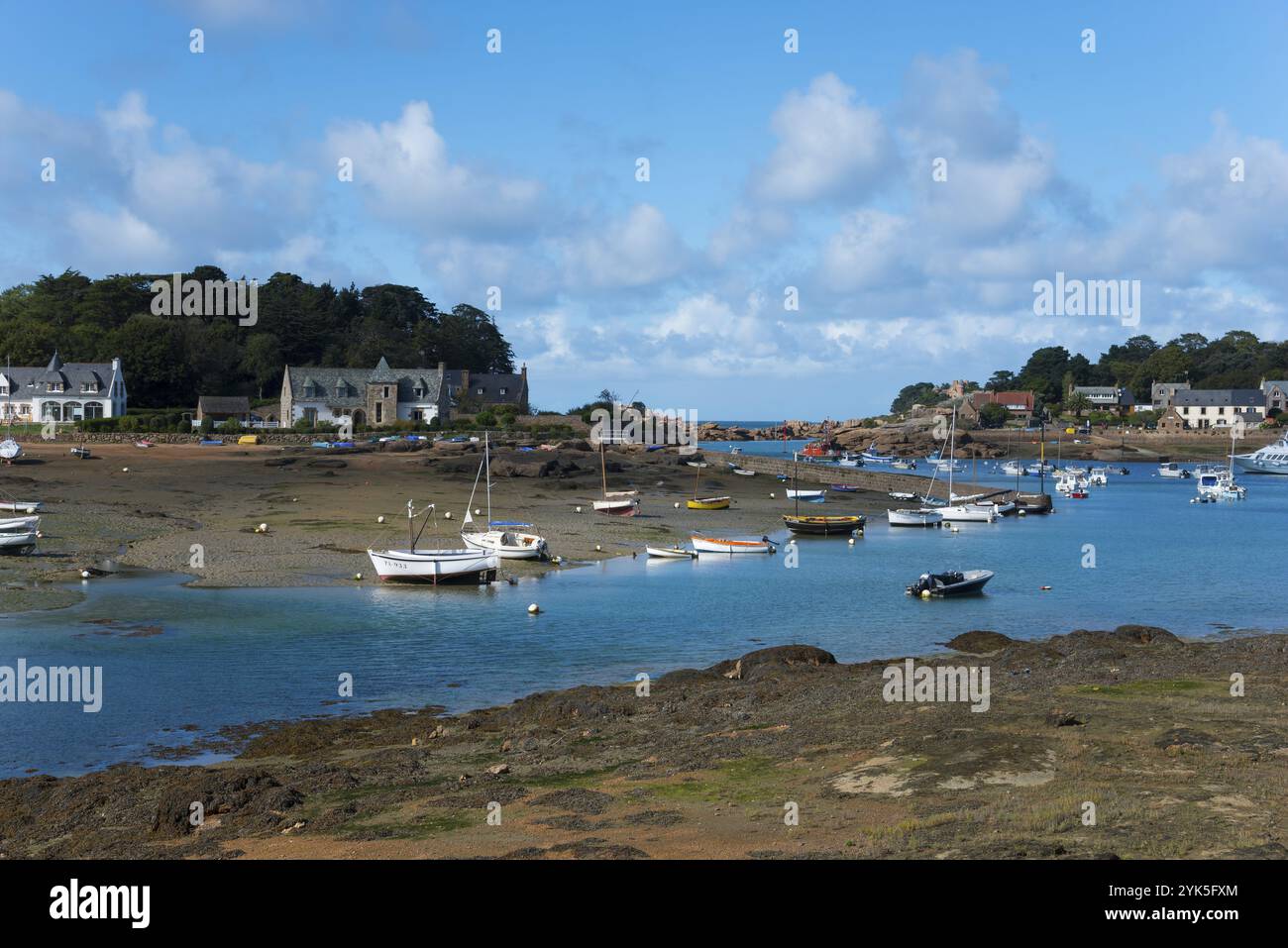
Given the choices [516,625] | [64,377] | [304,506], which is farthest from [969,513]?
[64,377]

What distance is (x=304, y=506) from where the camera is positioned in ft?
206

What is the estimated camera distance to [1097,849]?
485 inches

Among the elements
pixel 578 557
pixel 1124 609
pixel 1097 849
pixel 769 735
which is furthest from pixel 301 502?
pixel 1097 849

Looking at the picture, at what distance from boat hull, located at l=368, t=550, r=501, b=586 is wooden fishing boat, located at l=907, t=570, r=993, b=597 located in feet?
55.3

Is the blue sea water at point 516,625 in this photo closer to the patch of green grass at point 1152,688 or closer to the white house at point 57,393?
the patch of green grass at point 1152,688

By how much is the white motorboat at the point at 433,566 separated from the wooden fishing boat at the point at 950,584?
663 inches

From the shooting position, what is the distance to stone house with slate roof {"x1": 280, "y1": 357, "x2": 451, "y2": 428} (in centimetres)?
12069

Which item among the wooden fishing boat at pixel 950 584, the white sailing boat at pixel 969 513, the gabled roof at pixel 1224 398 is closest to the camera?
the wooden fishing boat at pixel 950 584

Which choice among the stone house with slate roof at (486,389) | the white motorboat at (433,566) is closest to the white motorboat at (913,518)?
the white motorboat at (433,566)

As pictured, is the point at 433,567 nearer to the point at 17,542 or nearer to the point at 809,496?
the point at 17,542

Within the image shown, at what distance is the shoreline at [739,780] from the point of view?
1360 centimetres

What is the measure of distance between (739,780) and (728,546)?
128 ft

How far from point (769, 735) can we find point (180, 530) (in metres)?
40.4

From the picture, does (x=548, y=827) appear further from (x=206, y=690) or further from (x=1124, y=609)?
(x=1124, y=609)
